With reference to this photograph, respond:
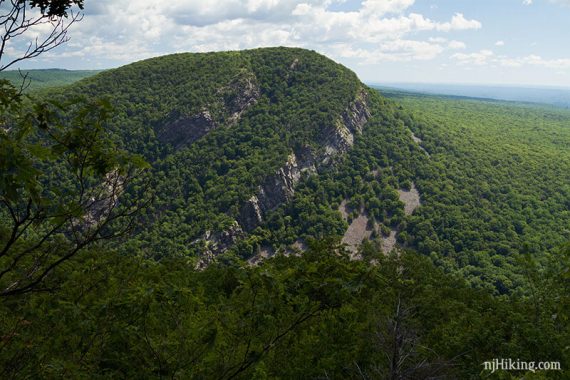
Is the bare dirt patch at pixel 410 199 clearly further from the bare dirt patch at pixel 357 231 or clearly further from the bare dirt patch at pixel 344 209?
the bare dirt patch at pixel 344 209

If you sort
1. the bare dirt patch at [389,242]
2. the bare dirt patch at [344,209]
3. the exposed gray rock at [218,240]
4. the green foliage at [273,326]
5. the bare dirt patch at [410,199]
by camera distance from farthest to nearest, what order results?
1. the bare dirt patch at [410,199]
2. the bare dirt patch at [344,209]
3. the bare dirt patch at [389,242]
4. the exposed gray rock at [218,240]
5. the green foliage at [273,326]

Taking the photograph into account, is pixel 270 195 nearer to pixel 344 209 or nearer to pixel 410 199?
pixel 344 209

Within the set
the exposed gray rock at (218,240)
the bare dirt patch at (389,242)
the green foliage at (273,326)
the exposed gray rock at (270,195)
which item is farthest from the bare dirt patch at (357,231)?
the green foliage at (273,326)

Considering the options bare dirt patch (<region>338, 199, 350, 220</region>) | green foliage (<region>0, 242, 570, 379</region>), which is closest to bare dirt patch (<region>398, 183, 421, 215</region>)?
bare dirt patch (<region>338, 199, 350, 220</region>)

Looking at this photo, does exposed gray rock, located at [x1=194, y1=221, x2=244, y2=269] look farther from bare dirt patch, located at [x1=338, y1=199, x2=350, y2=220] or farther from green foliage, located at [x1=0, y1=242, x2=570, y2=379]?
green foliage, located at [x1=0, y1=242, x2=570, y2=379]

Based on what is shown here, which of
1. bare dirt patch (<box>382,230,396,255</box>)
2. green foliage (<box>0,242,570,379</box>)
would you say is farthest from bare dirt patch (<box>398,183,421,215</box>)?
green foliage (<box>0,242,570,379</box>)

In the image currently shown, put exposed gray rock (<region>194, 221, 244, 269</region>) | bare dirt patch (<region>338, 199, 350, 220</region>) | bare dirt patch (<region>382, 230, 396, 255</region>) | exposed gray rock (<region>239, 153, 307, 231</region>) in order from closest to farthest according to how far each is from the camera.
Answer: exposed gray rock (<region>194, 221, 244, 269</region>), bare dirt patch (<region>382, 230, 396, 255</region>), exposed gray rock (<region>239, 153, 307, 231</region>), bare dirt patch (<region>338, 199, 350, 220</region>)

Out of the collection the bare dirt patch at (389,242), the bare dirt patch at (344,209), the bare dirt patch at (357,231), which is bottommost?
the bare dirt patch at (389,242)

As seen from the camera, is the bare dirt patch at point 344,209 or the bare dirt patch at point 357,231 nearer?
the bare dirt patch at point 357,231

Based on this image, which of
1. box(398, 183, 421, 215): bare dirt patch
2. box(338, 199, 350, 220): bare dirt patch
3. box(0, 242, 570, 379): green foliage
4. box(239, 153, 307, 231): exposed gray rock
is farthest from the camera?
box(398, 183, 421, 215): bare dirt patch

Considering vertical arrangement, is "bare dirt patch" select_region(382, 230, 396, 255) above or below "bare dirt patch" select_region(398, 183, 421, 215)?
below

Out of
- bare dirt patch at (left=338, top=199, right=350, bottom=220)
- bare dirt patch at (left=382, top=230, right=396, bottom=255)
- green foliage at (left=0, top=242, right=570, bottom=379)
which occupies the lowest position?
bare dirt patch at (left=382, top=230, right=396, bottom=255)

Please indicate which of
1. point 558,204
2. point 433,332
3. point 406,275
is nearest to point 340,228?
point 558,204

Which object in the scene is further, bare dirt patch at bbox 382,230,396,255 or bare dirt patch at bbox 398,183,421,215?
bare dirt patch at bbox 398,183,421,215
